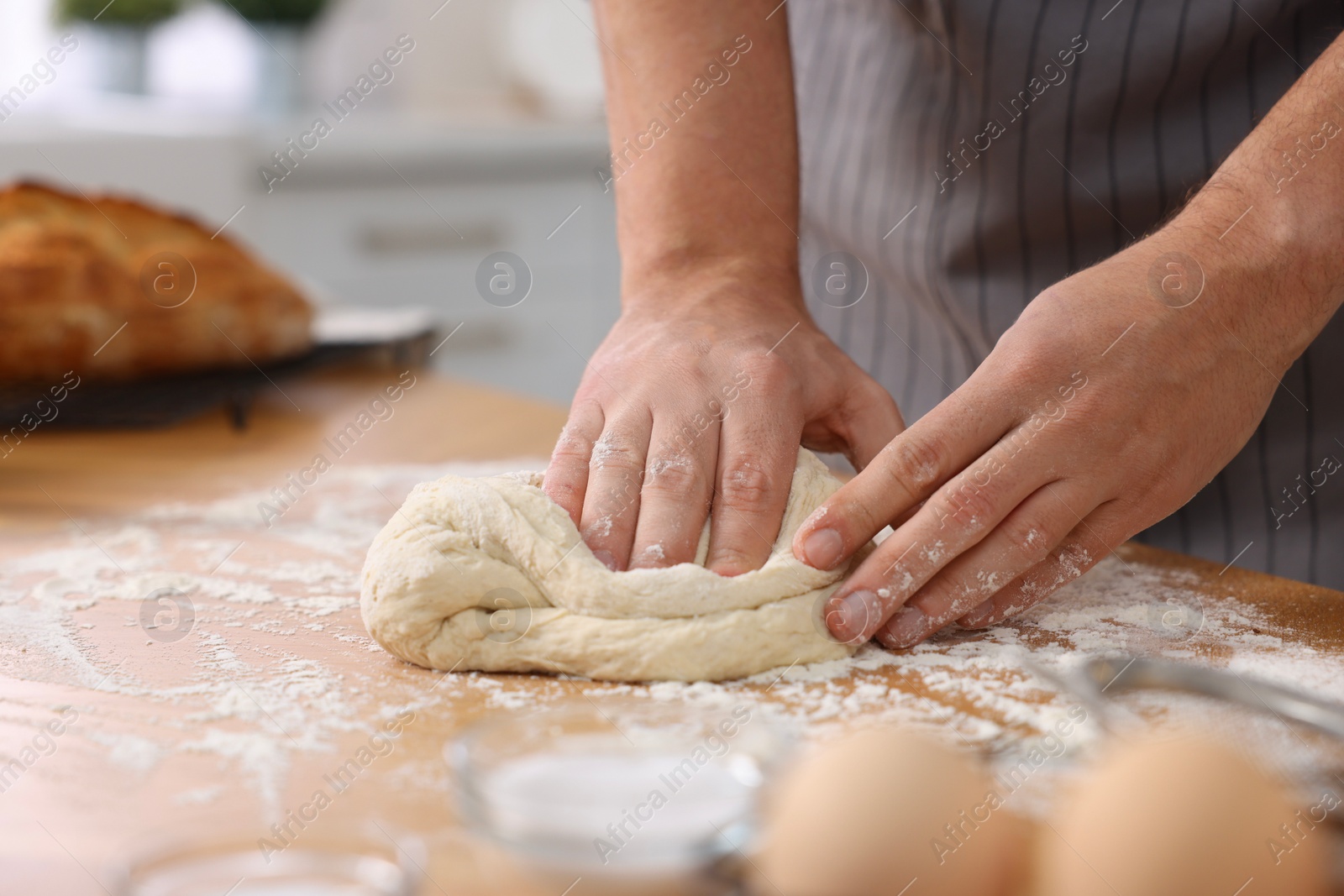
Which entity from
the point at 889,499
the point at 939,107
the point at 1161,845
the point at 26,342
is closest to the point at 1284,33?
the point at 939,107

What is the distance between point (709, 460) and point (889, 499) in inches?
6.7

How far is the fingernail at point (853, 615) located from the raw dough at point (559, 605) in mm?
12

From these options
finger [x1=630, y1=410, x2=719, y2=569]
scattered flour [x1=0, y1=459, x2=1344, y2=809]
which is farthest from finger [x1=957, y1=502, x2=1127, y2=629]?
finger [x1=630, y1=410, x2=719, y2=569]

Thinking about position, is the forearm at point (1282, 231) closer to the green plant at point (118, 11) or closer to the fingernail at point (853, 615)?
the fingernail at point (853, 615)

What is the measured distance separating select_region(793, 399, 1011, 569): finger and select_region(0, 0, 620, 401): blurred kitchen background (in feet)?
7.92

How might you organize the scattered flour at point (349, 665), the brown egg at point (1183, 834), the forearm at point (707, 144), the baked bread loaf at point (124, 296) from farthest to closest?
the baked bread loaf at point (124, 296) → the forearm at point (707, 144) → the scattered flour at point (349, 665) → the brown egg at point (1183, 834)

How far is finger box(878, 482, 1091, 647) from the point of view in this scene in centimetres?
98

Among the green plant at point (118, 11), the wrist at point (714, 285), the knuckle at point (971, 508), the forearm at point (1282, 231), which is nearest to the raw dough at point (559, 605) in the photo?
the knuckle at point (971, 508)

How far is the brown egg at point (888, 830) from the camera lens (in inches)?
18.9

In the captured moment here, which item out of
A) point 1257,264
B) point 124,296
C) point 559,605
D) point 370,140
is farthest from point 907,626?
point 370,140

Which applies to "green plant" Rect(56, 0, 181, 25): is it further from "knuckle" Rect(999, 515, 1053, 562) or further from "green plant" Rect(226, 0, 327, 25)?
"knuckle" Rect(999, 515, 1053, 562)

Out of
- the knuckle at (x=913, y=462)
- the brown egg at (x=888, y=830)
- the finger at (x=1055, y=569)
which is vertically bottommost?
the brown egg at (x=888, y=830)

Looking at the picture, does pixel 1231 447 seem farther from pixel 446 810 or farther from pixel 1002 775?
pixel 446 810

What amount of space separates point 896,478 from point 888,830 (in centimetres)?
53
